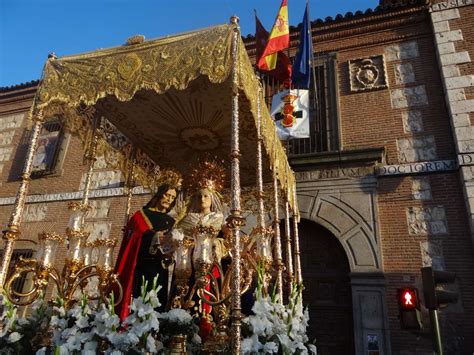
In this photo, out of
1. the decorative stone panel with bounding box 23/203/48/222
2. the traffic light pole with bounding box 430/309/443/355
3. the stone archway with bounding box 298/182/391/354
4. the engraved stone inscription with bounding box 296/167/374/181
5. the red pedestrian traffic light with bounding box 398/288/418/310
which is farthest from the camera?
the decorative stone panel with bounding box 23/203/48/222

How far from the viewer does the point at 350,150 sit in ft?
26.1

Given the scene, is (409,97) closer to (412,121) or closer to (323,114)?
(412,121)

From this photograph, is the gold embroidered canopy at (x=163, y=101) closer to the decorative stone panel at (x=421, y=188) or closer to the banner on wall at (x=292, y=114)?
the banner on wall at (x=292, y=114)

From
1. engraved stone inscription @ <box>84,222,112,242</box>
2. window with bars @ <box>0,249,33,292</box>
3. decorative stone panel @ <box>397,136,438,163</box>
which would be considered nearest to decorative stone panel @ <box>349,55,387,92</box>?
decorative stone panel @ <box>397,136,438,163</box>

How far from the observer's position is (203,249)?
146 inches

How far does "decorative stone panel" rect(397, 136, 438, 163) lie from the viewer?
7.58 meters

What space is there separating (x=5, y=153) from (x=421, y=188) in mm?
12239

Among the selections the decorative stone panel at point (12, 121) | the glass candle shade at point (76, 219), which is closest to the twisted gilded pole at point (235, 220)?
the glass candle shade at point (76, 219)

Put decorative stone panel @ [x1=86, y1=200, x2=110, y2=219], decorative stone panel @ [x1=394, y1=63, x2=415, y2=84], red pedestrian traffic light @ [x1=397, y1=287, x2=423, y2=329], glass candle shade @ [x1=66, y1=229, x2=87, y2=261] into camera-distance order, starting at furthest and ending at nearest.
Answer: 1. decorative stone panel @ [x1=86, y1=200, x2=110, y2=219]
2. decorative stone panel @ [x1=394, y1=63, x2=415, y2=84]
3. red pedestrian traffic light @ [x1=397, y1=287, x2=423, y2=329]
4. glass candle shade @ [x1=66, y1=229, x2=87, y2=261]

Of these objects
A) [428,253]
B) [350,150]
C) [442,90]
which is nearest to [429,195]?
[428,253]

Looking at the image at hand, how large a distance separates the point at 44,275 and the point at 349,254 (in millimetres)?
5466

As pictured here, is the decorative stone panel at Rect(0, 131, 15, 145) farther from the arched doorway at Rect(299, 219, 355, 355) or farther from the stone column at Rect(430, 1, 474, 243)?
the stone column at Rect(430, 1, 474, 243)

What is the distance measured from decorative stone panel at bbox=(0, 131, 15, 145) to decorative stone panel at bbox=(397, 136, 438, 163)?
1178 centimetres

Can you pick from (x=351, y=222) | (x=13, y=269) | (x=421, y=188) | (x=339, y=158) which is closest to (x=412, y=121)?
(x=421, y=188)
